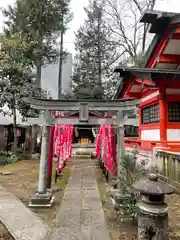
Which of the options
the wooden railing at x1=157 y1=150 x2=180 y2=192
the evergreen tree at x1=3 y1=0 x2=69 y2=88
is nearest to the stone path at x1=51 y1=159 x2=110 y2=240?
the wooden railing at x1=157 y1=150 x2=180 y2=192

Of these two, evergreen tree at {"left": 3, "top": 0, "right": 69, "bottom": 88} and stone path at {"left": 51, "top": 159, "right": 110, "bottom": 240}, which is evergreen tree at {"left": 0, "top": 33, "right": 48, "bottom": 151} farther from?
stone path at {"left": 51, "top": 159, "right": 110, "bottom": 240}

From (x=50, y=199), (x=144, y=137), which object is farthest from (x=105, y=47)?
(x=50, y=199)

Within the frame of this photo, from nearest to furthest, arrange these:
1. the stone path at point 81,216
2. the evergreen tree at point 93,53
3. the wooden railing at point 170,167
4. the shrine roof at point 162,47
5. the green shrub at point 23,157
→ the stone path at point 81,216 → the wooden railing at point 170,167 → the shrine roof at point 162,47 → the green shrub at point 23,157 → the evergreen tree at point 93,53

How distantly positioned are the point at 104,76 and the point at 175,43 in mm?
15981

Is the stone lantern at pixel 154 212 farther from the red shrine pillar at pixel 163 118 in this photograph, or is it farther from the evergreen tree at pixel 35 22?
the evergreen tree at pixel 35 22

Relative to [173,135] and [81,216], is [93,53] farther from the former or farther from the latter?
[81,216]

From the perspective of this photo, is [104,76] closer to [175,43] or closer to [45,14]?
[45,14]

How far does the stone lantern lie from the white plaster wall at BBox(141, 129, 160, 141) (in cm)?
660

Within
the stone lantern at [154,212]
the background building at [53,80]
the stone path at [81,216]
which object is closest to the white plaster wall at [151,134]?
the stone path at [81,216]

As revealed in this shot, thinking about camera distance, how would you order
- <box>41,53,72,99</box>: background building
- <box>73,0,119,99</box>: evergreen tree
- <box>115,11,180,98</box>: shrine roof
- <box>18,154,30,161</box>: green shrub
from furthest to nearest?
<box>41,53,72,99</box>: background building < <box>73,0,119,99</box>: evergreen tree < <box>18,154,30,161</box>: green shrub < <box>115,11,180,98</box>: shrine roof

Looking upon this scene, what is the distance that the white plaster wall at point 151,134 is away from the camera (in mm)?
9453

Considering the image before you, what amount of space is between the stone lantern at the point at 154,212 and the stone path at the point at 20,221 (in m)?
1.69

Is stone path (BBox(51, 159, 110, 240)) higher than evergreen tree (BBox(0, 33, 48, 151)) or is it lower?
lower

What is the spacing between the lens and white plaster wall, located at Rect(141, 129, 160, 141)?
945 centimetres
